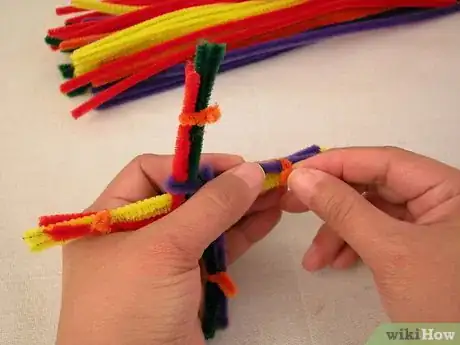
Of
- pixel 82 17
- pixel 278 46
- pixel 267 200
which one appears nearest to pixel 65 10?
pixel 82 17

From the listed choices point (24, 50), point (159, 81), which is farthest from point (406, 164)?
point (24, 50)

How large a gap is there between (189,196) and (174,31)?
0.34 meters

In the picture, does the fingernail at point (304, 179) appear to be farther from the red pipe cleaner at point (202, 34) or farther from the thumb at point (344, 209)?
the red pipe cleaner at point (202, 34)

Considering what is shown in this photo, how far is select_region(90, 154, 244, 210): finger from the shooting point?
2.07ft

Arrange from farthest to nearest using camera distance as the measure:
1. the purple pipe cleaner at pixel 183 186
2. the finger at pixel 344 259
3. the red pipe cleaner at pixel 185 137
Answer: the finger at pixel 344 259, the purple pipe cleaner at pixel 183 186, the red pipe cleaner at pixel 185 137

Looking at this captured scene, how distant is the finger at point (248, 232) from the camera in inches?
26.6

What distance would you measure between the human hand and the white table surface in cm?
12

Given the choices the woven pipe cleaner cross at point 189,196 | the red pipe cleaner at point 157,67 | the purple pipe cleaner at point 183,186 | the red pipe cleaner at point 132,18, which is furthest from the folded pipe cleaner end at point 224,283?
the red pipe cleaner at point 132,18

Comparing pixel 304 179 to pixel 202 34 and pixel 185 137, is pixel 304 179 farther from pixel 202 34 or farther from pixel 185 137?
pixel 202 34

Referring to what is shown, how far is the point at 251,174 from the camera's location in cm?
58

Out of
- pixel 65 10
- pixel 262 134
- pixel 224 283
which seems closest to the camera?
pixel 224 283

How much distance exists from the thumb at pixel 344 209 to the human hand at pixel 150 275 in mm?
54

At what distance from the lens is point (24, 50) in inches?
35.4

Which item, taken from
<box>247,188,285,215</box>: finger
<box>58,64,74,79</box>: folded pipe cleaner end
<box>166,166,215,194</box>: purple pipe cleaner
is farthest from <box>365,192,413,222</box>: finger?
<box>58,64,74,79</box>: folded pipe cleaner end
